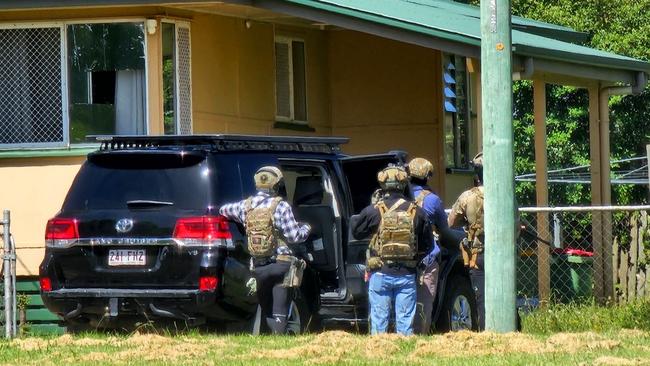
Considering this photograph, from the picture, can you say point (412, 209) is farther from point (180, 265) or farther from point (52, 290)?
point (52, 290)

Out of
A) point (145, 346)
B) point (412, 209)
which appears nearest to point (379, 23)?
point (412, 209)

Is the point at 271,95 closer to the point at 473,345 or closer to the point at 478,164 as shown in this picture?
the point at 478,164

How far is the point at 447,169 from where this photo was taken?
68.3 ft

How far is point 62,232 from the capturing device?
1235 centimetres

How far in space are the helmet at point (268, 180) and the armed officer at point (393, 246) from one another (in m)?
0.78

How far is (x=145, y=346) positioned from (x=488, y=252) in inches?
109

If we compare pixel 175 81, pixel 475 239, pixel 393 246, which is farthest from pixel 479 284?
pixel 175 81

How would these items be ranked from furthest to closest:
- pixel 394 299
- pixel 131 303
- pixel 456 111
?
1. pixel 456 111
2. pixel 394 299
3. pixel 131 303

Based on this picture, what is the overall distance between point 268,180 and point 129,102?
5.12 m

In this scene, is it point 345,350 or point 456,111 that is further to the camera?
point 456,111

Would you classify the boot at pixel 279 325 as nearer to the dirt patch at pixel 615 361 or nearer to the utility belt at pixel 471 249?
the utility belt at pixel 471 249

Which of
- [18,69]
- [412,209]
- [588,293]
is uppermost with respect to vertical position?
[18,69]

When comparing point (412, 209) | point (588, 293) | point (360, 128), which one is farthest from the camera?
point (360, 128)

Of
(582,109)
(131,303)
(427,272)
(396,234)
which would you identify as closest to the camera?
(131,303)
